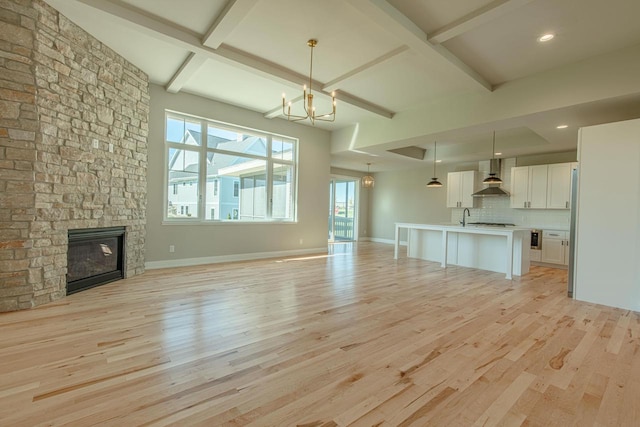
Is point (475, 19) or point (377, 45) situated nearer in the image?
point (475, 19)

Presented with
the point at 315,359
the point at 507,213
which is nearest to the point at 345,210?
the point at 507,213

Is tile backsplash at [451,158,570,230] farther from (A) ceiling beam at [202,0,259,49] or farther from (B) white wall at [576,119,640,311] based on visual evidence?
(A) ceiling beam at [202,0,259,49]

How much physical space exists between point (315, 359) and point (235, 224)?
14.6ft

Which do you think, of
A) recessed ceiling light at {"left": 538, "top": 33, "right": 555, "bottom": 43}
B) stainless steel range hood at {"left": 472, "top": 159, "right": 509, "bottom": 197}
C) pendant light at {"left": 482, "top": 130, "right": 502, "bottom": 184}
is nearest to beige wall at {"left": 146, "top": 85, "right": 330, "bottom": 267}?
pendant light at {"left": 482, "top": 130, "right": 502, "bottom": 184}

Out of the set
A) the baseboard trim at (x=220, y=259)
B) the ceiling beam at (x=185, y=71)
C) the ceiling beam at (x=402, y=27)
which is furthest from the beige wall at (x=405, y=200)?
the ceiling beam at (x=185, y=71)

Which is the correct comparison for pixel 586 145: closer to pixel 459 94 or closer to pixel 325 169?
pixel 459 94

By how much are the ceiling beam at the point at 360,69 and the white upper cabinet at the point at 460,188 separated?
5462 millimetres

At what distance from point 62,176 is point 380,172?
984cm

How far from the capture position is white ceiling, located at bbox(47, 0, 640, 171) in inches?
117

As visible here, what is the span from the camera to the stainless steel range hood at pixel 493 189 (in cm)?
760

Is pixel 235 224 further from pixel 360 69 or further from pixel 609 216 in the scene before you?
pixel 609 216

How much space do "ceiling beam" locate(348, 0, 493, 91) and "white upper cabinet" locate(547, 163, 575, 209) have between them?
4.49m

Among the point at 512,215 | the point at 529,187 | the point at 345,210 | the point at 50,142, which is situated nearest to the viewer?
the point at 50,142

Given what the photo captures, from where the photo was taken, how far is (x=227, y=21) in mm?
3156
